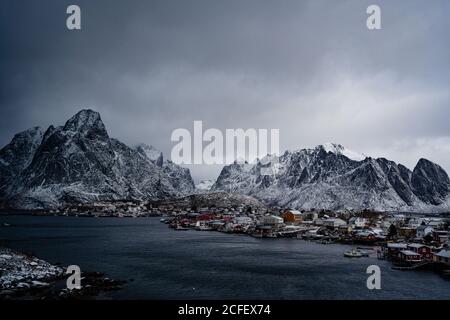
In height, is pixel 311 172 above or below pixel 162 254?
above

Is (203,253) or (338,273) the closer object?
(338,273)

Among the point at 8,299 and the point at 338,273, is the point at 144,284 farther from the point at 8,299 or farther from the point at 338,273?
the point at 338,273

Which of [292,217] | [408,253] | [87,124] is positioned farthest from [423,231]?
[87,124]

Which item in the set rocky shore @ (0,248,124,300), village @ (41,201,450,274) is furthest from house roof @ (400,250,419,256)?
rocky shore @ (0,248,124,300)

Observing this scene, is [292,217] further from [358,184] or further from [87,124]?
[87,124]

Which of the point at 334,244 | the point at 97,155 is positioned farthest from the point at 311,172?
the point at 334,244
